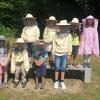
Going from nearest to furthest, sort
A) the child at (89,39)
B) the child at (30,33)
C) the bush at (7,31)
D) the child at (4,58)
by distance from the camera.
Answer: the child at (4,58), the child at (30,33), the child at (89,39), the bush at (7,31)

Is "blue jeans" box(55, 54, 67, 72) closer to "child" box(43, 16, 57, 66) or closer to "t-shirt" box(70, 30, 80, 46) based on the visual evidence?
"child" box(43, 16, 57, 66)

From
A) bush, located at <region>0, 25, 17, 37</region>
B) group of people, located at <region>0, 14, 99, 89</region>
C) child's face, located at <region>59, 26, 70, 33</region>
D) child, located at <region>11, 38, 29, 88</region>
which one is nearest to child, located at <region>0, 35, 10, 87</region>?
group of people, located at <region>0, 14, 99, 89</region>

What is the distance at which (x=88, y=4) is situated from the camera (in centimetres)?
1686

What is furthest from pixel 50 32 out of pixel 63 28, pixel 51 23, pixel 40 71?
pixel 40 71

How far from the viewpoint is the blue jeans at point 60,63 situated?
1059 cm

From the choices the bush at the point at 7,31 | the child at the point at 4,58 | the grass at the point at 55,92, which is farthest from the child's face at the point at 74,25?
the bush at the point at 7,31

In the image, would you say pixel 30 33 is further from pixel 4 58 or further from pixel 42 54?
pixel 4 58

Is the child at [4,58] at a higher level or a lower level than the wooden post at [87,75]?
higher

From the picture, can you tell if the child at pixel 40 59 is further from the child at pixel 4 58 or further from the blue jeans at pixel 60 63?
the child at pixel 4 58

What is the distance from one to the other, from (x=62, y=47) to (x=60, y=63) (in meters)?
0.45

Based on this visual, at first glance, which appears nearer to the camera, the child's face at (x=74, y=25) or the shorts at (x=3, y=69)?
the shorts at (x=3, y=69)

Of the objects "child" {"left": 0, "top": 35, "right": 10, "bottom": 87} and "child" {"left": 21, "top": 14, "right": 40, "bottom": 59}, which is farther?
"child" {"left": 21, "top": 14, "right": 40, "bottom": 59}

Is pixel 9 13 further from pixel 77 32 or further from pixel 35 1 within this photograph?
pixel 77 32

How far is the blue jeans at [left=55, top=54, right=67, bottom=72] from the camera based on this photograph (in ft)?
34.7
